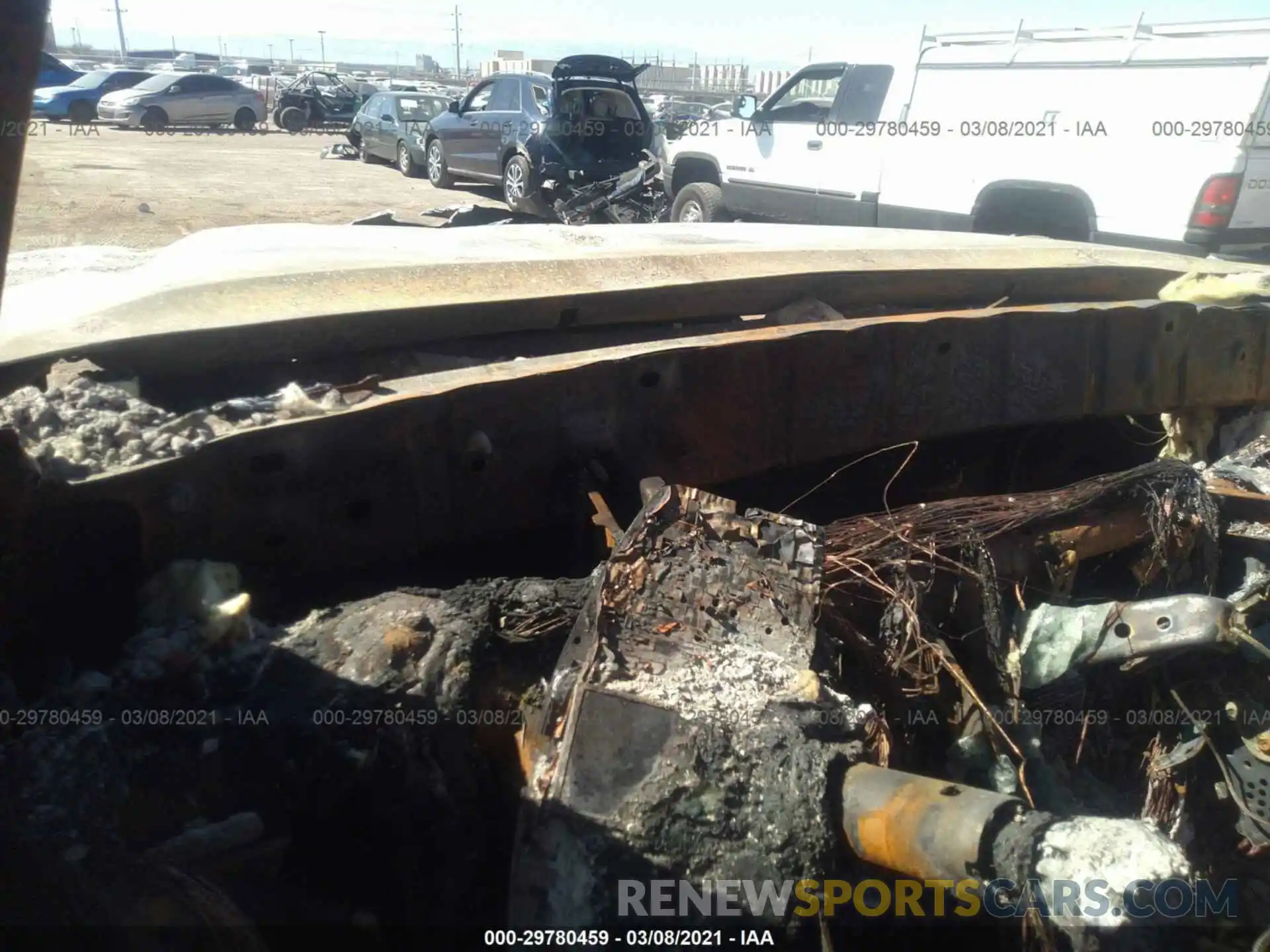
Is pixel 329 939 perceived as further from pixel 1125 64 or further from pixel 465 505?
pixel 1125 64

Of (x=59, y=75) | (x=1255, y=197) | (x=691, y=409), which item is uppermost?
(x=1255, y=197)

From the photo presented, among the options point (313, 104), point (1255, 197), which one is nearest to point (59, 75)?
point (313, 104)

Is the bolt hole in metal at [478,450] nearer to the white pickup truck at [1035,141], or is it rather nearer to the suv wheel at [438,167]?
the white pickup truck at [1035,141]

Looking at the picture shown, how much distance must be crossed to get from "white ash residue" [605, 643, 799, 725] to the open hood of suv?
1231cm

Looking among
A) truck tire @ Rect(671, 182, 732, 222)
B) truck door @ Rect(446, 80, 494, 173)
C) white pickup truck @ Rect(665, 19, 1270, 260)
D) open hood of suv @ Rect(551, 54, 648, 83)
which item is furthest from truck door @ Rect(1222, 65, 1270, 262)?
truck door @ Rect(446, 80, 494, 173)

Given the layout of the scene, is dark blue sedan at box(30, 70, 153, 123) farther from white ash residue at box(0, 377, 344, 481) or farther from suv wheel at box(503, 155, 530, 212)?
white ash residue at box(0, 377, 344, 481)

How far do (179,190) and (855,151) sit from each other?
927 cm

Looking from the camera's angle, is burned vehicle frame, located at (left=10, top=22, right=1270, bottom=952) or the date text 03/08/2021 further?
burned vehicle frame, located at (left=10, top=22, right=1270, bottom=952)

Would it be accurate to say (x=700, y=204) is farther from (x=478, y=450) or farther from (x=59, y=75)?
(x=59, y=75)

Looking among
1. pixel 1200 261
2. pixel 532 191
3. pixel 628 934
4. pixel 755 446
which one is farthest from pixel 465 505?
pixel 532 191

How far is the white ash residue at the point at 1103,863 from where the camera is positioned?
2.05 metres

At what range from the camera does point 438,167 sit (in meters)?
16.5

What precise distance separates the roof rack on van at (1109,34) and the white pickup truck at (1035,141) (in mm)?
13

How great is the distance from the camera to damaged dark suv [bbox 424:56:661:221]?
13.3 metres
